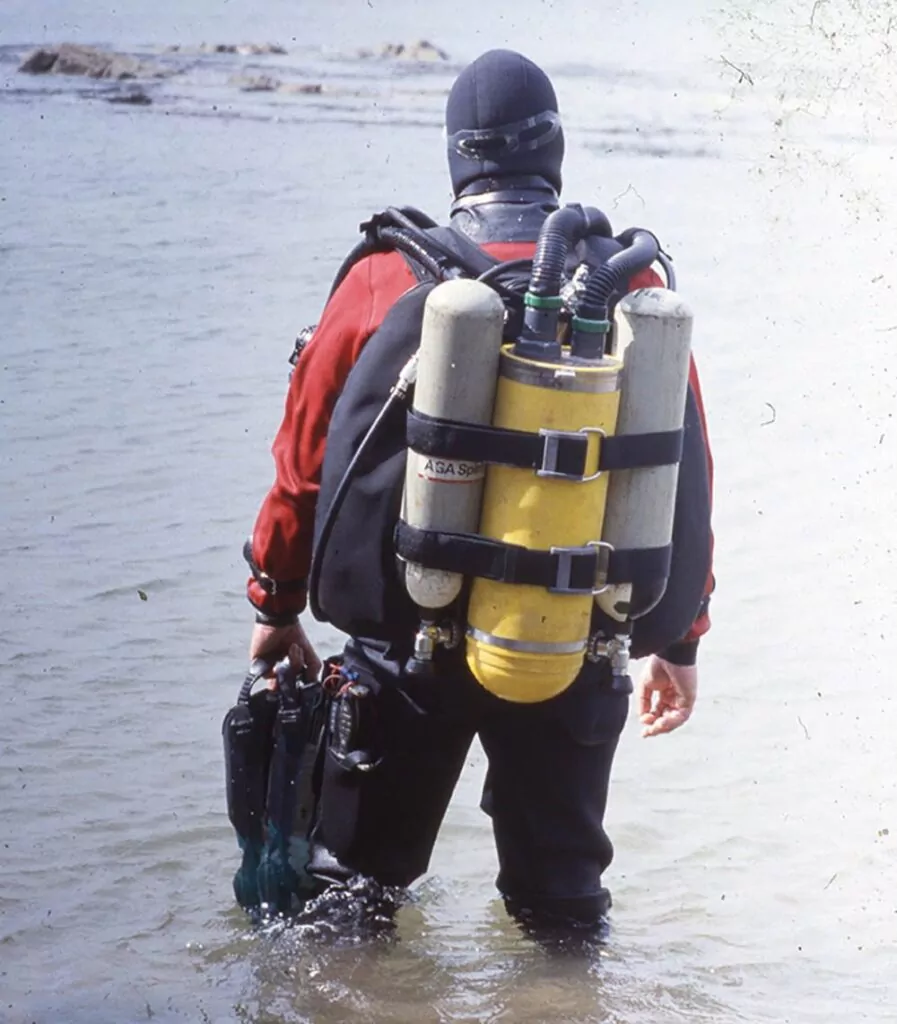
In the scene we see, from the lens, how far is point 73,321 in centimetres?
955

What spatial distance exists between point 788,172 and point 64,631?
34.2 feet

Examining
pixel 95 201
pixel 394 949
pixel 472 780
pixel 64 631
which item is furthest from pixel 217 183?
pixel 394 949

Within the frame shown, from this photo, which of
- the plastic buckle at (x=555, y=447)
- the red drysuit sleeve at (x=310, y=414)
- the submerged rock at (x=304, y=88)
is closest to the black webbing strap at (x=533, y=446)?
the plastic buckle at (x=555, y=447)

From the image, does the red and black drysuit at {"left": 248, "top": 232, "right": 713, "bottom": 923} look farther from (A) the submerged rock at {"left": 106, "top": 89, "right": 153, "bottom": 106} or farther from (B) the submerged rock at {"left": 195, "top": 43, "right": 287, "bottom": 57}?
(B) the submerged rock at {"left": 195, "top": 43, "right": 287, "bottom": 57}

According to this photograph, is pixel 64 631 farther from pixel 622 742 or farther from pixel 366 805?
pixel 366 805

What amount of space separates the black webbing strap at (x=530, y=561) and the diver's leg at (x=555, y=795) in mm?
271

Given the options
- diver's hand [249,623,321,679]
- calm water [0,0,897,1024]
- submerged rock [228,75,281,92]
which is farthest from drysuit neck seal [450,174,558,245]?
submerged rock [228,75,281,92]

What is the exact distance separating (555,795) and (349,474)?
84 centimetres

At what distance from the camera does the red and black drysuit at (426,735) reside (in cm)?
346

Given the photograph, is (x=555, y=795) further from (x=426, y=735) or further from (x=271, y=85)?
(x=271, y=85)

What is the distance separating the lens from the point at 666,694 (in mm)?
3961

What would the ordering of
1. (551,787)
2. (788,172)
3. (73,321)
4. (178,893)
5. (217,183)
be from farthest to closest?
1. (788,172)
2. (217,183)
3. (73,321)
4. (178,893)
5. (551,787)

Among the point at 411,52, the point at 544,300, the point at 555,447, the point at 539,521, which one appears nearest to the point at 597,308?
the point at 544,300

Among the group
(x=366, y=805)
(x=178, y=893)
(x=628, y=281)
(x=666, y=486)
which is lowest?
(x=178, y=893)
